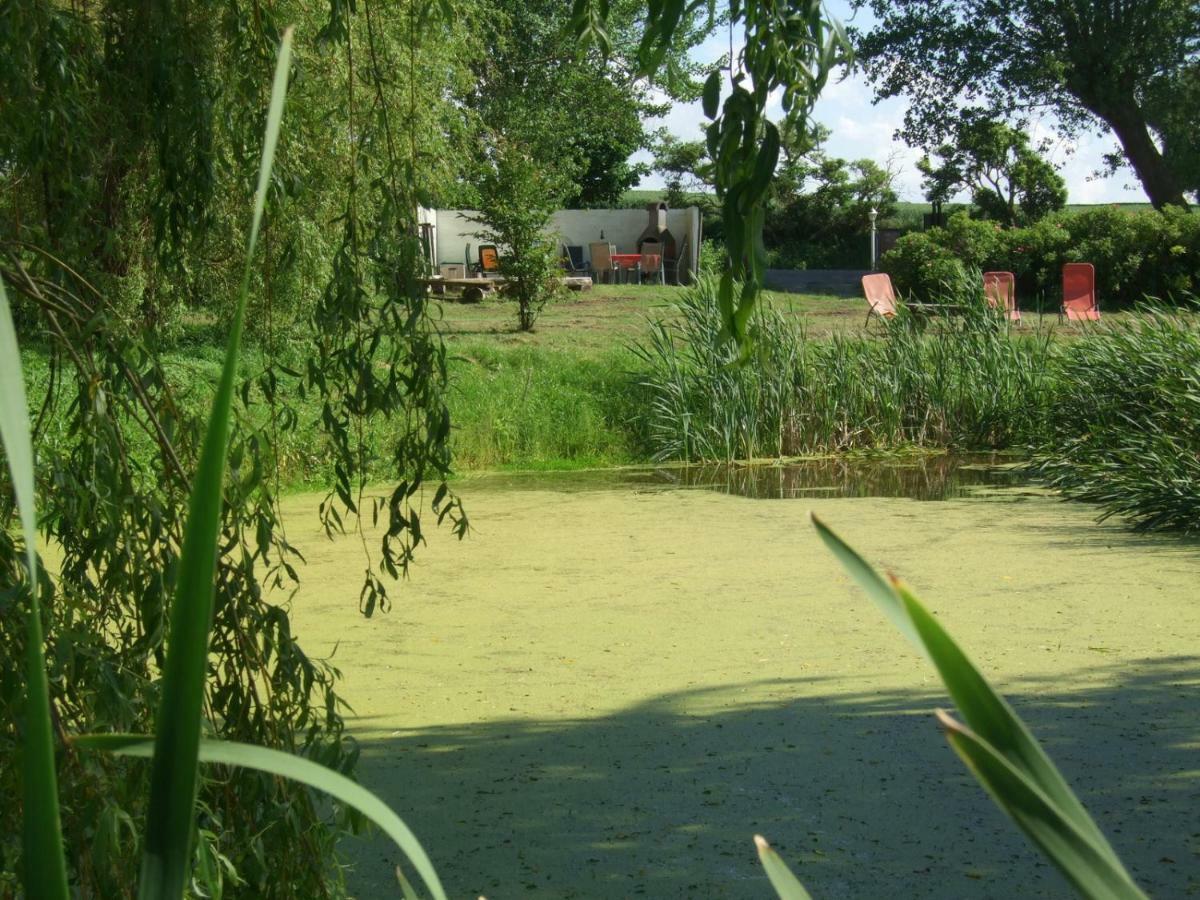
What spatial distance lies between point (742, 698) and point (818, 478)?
168 inches

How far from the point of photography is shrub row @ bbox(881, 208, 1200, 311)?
47.0 ft

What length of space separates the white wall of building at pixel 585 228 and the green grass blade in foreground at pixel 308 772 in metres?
17.6

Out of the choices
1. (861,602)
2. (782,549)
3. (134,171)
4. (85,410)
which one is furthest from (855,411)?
(85,410)

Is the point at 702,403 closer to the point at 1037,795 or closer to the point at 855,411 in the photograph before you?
the point at 855,411

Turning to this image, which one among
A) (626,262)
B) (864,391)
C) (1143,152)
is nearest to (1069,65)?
(1143,152)

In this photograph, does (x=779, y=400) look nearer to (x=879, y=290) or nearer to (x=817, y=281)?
(x=879, y=290)

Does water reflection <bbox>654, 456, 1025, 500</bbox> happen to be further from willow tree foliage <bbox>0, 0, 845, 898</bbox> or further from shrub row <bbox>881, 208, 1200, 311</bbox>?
shrub row <bbox>881, 208, 1200, 311</bbox>

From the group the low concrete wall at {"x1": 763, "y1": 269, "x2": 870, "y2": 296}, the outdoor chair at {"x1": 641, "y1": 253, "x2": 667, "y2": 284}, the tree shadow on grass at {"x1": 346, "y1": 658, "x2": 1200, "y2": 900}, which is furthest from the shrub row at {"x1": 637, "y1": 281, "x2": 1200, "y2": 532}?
the outdoor chair at {"x1": 641, "y1": 253, "x2": 667, "y2": 284}

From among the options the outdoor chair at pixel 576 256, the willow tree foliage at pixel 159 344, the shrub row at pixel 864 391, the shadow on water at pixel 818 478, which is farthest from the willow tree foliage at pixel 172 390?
the outdoor chair at pixel 576 256

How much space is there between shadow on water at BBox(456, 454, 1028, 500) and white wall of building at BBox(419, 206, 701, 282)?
33.0 ft

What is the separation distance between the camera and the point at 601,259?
1739 cm

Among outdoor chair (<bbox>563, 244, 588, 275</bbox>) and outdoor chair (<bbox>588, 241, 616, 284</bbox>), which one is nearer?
outdoor chair (<bbox>588, 241, 616, 284</bbox>)

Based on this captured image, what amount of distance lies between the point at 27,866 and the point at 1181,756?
116 inches

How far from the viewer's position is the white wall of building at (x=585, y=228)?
60.4 feet
